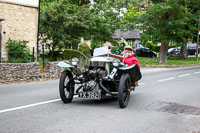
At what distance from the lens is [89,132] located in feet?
18.7

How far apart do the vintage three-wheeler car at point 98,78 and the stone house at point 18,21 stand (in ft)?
44.1

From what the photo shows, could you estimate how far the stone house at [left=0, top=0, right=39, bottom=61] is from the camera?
71.5ft

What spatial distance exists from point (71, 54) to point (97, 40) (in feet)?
79.7

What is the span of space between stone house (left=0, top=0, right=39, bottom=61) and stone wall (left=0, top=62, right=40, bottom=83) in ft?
20.0

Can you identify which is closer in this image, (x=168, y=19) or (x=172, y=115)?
(x=172, y=115)

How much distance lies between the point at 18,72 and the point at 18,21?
28.9ft

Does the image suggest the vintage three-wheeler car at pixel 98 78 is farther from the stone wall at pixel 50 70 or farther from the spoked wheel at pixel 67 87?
the stone wall at pixel 50 70

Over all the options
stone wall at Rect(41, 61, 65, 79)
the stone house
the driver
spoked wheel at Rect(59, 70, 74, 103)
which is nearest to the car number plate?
spoked wheel at Rect(59, 70, 74, 103)

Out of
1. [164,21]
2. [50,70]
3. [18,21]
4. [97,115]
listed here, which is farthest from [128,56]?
[164,21]

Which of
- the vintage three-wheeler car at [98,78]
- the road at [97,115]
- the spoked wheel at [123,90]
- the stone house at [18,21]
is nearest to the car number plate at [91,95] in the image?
the vintage three-wheeler car at [98,78]

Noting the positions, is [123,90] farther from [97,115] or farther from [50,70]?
[50,70]

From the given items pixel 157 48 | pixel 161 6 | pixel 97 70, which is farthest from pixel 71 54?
pixel 157 48

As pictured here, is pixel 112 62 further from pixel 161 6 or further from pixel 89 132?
pixel 161 6

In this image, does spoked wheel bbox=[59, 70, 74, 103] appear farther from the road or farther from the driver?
the driver
